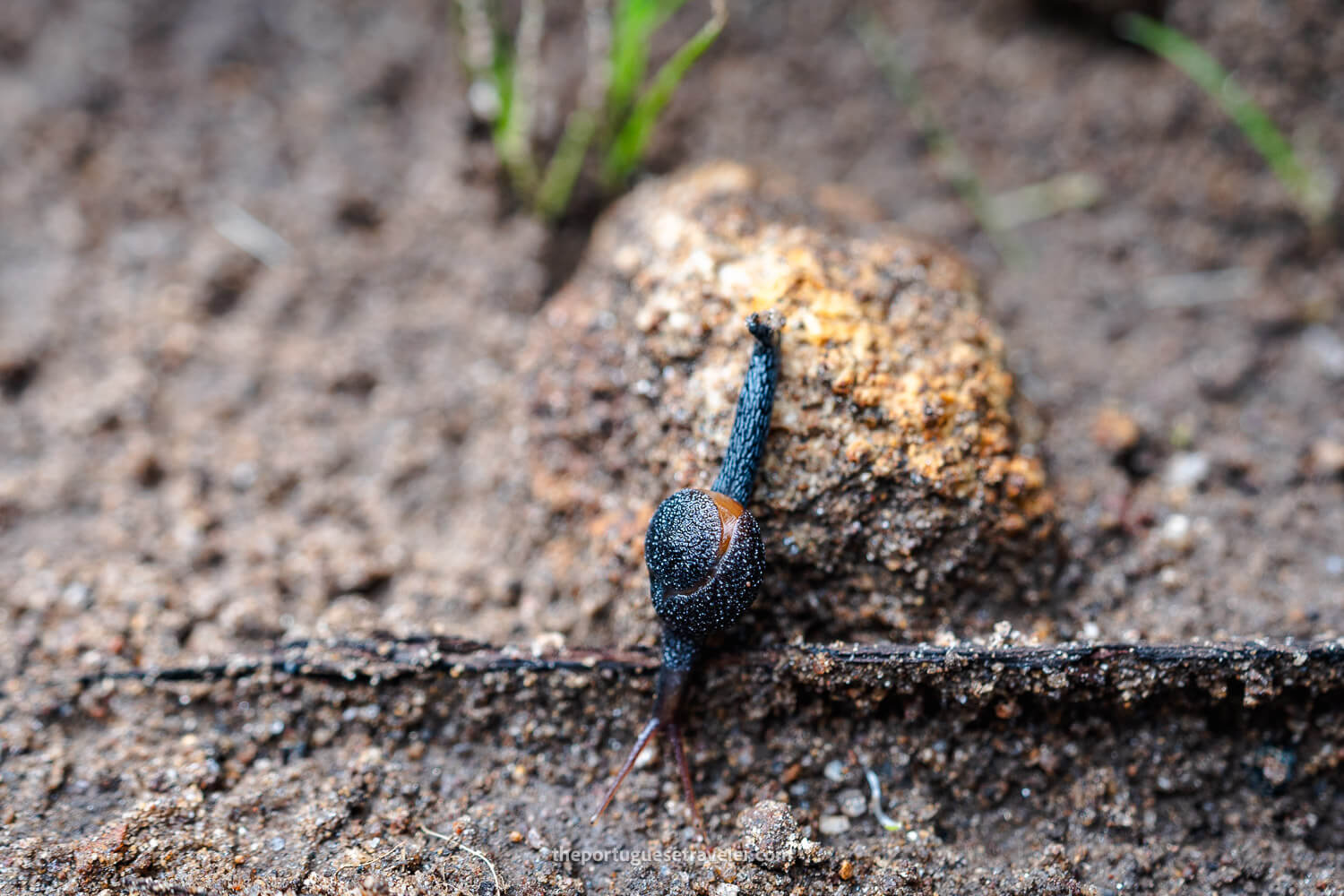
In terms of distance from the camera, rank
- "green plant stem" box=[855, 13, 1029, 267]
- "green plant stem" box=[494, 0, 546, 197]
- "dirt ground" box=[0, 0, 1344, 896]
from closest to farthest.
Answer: "dirt ground" box=[0, 0, 1344, 896] < "green plant stem" box=[494, 0, 546, 197] < "green plant stem" box=[855, 13, 1029, 267]

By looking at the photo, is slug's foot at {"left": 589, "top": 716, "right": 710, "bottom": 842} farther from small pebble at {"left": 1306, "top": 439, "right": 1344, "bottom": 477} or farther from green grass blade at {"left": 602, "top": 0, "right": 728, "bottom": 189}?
small pebble at {"left": 1306, "top": 439, "right": 1344, "bottom": 477}

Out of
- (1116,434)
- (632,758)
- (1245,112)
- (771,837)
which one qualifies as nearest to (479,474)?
(632,758)

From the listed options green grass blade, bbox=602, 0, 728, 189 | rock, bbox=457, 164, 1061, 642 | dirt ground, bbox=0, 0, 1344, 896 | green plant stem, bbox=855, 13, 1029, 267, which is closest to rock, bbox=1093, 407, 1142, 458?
dirt ground, bbox=0, 0, 1344, 896

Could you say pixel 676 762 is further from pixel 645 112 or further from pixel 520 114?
pixel 520 114

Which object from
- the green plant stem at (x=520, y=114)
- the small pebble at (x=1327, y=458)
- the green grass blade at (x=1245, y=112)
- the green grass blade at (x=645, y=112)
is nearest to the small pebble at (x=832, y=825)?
the small pebble at (x=1327, y=458)

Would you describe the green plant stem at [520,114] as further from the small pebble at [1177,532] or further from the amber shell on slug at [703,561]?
the small pebble at [1177,532]
